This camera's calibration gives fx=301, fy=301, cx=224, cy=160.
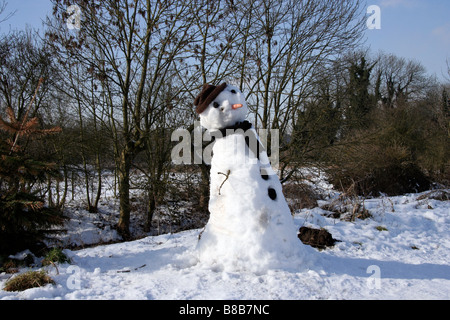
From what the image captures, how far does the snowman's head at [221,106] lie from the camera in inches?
150

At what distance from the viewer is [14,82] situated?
9.91m

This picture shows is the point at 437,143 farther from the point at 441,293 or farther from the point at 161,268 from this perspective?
the point at 161,268

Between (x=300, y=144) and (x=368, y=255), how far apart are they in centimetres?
564

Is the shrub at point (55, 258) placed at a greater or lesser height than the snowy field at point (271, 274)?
greater

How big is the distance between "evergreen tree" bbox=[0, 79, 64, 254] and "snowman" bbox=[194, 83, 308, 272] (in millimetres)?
2053

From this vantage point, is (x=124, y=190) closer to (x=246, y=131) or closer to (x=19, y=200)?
(x=19, y=200)

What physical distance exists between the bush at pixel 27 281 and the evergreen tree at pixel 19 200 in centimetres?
80

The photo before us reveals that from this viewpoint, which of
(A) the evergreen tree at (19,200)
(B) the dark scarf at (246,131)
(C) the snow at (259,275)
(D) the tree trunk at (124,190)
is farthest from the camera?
(D) the tree trunk at (124,190)

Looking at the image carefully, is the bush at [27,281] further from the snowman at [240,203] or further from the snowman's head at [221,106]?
the snowman's head at [221,106]

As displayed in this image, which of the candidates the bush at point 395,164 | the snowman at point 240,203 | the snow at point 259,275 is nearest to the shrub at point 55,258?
the snow at point 259,275

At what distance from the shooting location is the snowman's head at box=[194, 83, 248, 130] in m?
3.81

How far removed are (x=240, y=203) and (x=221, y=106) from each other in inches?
49.1

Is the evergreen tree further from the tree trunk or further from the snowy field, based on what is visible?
the tree trunk

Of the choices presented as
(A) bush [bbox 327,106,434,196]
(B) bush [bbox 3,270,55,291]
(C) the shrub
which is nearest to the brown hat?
(C) the shrub
